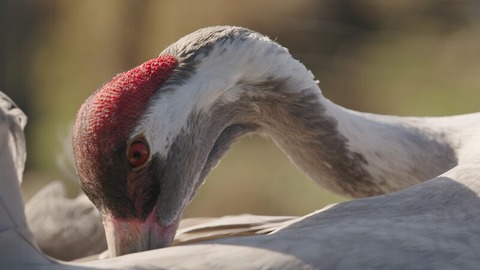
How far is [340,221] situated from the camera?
7.30ft

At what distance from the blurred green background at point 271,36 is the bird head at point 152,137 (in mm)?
3299

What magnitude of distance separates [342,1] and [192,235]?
495 centimetres

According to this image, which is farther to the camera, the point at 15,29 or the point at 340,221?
the point at 15,29

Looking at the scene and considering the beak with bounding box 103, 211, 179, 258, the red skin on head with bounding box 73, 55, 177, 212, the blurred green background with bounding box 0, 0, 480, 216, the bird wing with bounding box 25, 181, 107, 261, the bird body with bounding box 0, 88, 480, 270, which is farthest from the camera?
the blurred green background with bounding box 0, 0, 480, 216

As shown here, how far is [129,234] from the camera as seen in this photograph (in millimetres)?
2449

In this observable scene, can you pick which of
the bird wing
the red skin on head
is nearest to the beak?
the red skin on head

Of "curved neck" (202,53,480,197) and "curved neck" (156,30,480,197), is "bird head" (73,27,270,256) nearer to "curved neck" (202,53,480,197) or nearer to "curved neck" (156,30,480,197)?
"curved neck" (156,30,480,197)

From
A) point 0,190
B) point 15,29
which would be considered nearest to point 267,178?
point 15,29

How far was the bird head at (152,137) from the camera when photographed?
2.36 meters

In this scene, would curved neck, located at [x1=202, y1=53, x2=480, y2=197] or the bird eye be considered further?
curved neck, located at [x1=202, y1=53, x2=480, y2=197]

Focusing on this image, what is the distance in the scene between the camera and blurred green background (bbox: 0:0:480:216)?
255 inches

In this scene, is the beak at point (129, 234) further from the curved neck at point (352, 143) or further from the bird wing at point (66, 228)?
the bird wing at point (66, 228)

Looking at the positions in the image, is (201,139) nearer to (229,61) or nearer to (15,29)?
(229,61)

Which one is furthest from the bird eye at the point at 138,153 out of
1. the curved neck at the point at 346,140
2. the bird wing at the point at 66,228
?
the bird wing at the point at 66,228
